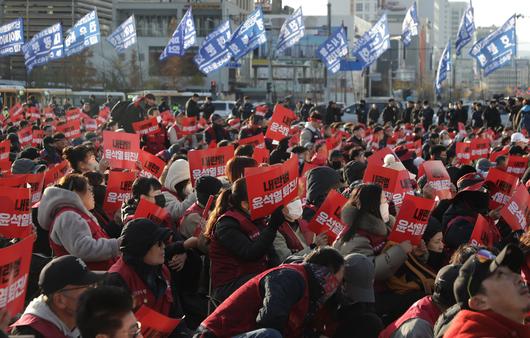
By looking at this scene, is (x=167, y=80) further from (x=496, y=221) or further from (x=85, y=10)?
(x=496, y=221)

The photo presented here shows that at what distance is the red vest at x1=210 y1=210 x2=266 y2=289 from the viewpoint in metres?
6.60

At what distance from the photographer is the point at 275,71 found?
3580 inches

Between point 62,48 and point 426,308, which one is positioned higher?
point 62,48

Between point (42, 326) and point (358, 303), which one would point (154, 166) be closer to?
point (358, 303)

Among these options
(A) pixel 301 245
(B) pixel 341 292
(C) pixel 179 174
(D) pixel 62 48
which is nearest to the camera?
(B) pixel 341 292

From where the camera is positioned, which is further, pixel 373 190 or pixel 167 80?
pixel 167 80

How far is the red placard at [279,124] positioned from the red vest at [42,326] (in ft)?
35.4

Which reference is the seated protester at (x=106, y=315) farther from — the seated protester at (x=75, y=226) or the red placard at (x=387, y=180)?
the red placard at (x=387, y=180)

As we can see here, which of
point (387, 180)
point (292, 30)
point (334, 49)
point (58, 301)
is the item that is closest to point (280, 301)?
point (58, 301)

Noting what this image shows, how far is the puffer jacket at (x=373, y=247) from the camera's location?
697 centimetres

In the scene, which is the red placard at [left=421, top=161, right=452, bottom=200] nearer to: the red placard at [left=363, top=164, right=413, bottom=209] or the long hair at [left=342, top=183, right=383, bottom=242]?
the red placard at [left=363, top=164, right=413, bottom=209]

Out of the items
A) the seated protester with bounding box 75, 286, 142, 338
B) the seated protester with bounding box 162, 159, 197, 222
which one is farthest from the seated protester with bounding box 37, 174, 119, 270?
the seated protester with bounding box 75, 286, 142, 338

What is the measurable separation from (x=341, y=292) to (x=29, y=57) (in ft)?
86.8

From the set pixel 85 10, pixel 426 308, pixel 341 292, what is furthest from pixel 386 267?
pixel 85 10
